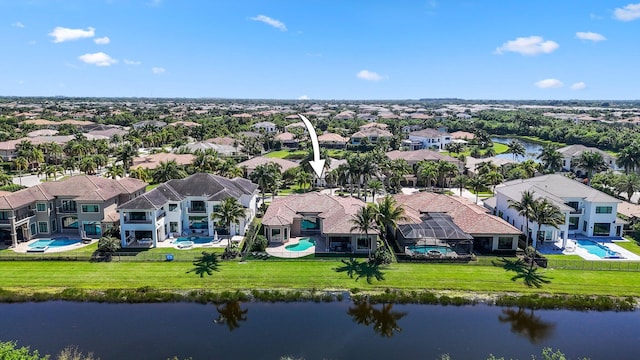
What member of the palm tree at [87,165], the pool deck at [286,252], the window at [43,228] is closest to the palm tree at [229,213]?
the pool deck at [286,252]

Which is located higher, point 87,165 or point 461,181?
point 87,165

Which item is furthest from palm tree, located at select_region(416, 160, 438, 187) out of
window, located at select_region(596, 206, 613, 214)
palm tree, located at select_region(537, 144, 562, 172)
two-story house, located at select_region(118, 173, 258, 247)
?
two-story house, located at select_region(118, 173, 258, 247)

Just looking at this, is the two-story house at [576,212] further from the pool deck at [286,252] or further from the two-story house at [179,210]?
the two-story house at [179,210]

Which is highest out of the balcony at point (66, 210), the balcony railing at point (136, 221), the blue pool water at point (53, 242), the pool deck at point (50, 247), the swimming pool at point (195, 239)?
the balcony at point (66, 210)

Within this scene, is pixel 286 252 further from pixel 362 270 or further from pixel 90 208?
pixel 90 208

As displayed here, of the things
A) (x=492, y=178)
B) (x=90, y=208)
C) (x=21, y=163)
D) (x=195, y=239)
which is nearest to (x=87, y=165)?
(x=21, y=163)
